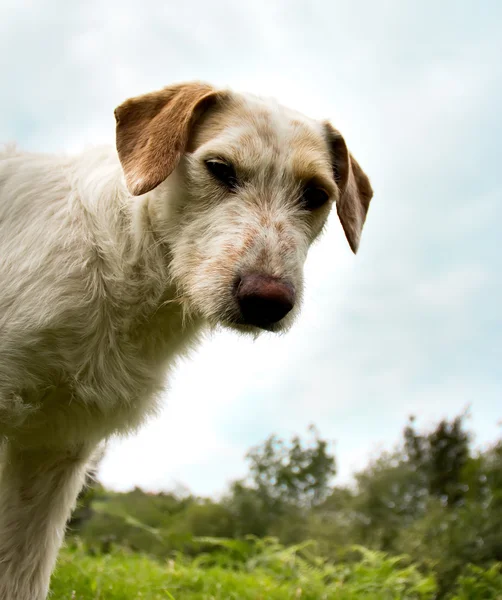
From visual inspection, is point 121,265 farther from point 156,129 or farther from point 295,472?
point 295,472

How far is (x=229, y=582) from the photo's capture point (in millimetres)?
5016

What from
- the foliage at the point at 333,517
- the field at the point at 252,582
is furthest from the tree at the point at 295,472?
the field at the point at 252,582

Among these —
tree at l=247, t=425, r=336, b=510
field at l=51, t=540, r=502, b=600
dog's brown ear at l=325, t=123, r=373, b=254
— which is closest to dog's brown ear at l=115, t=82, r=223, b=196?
dog's brown ear at l=325, t=123, r=373, b=254

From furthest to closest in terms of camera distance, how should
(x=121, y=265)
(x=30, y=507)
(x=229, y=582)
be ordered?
1. (x=229, y=582)
2. (x=30, y=507)
3. (x=121, y=265)

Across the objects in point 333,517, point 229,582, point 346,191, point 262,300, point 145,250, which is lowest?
point 229,582

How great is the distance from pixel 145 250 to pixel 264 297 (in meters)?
0.81

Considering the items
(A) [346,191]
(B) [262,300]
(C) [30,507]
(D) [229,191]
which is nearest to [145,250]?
(D) [229,191]

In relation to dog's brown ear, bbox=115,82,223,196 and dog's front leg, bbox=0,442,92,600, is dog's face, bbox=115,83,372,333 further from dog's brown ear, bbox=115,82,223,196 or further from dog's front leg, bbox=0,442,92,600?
dog's front leg, bbox=0,442,92,600

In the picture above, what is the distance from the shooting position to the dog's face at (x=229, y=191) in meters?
2.95

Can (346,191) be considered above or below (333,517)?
below

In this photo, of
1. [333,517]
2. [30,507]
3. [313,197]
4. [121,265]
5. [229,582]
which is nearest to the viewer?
[121,265]

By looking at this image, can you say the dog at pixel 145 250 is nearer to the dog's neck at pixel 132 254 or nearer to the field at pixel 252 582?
the dog's neck at pixel 132 254

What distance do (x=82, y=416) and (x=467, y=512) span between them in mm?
6240

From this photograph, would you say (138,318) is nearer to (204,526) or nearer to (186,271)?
(186,271)
